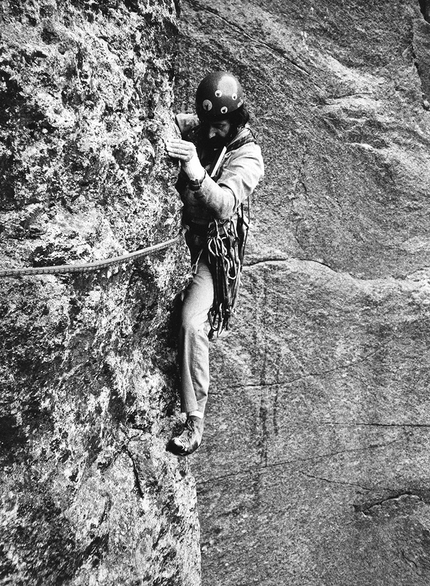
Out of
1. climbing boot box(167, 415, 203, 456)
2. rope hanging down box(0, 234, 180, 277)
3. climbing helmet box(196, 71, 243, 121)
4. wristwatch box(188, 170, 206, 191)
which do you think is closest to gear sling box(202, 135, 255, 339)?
climbing helmet box(196, 71, 243, 121)

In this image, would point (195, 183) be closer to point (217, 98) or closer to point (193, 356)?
point (217, 98)

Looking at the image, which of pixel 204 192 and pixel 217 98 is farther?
pixel 217 98

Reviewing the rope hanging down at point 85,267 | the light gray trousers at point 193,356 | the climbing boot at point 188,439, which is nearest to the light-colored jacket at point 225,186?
the rope hanging down at point 85,267

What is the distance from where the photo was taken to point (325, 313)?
6.16m

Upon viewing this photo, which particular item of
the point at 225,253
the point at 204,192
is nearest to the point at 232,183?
the point at 204,192

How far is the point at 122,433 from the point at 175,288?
925 mm

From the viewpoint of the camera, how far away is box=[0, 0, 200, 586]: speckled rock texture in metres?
2.45

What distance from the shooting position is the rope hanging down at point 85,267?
2420 millimetres

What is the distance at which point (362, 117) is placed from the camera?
6.11 metres

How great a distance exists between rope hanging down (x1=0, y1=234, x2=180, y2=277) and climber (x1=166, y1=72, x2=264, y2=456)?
0.41 metres

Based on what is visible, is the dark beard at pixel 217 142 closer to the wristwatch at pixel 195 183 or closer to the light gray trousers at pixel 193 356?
the wristwatch at pixel 195 183

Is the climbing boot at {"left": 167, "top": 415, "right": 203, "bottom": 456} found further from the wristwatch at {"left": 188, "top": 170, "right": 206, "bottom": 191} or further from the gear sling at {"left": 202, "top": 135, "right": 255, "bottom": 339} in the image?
the wristwatch at {"left": 188, "top": 170, "right": 206, "bottom": 191}

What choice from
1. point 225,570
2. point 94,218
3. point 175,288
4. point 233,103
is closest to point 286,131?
point 233,103

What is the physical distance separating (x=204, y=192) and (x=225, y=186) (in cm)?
23
